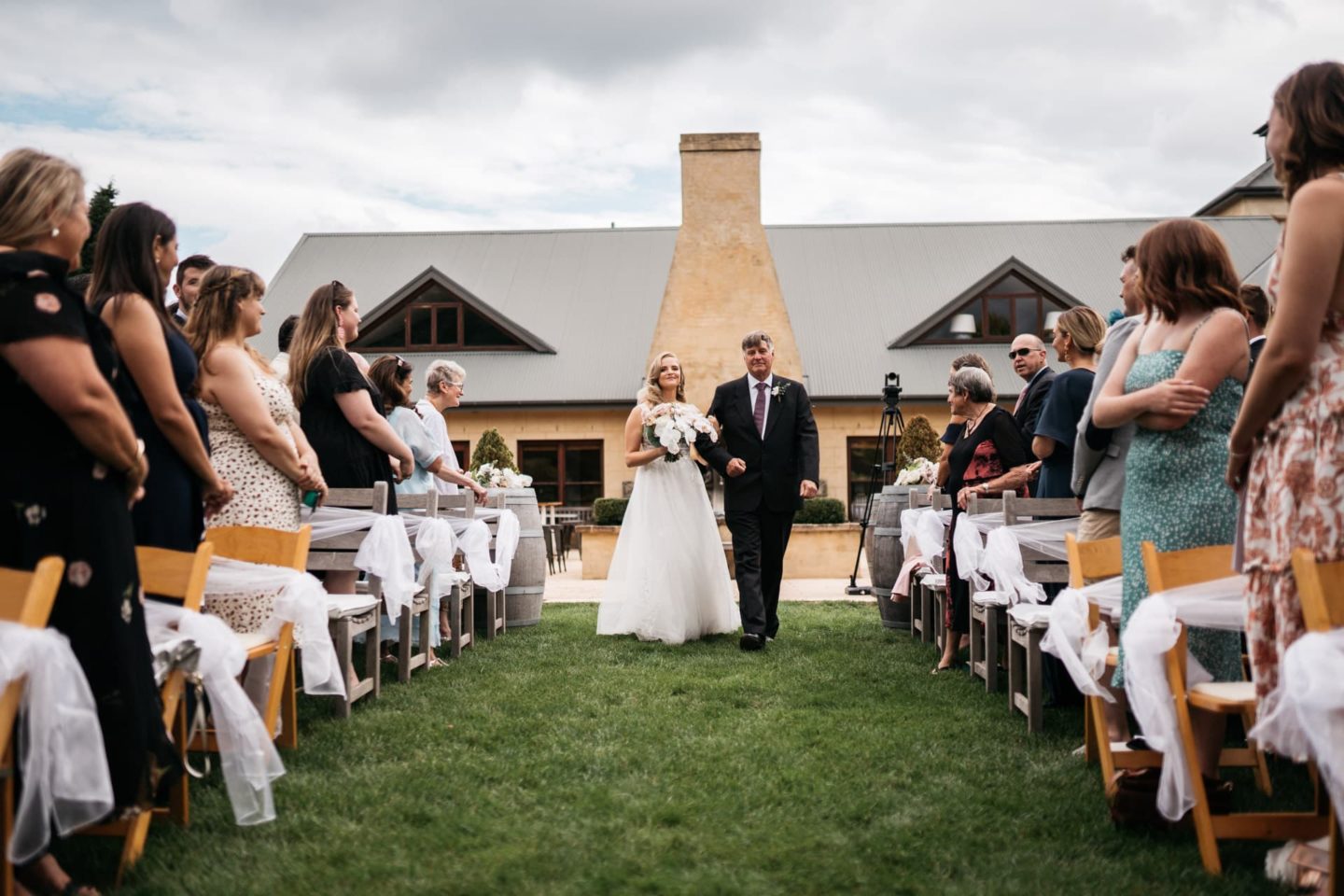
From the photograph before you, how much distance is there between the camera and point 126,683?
306 centimetres

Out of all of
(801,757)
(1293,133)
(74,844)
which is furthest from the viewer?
(801,757)

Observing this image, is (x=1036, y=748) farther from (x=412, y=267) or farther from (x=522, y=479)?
(x=412, y=267)

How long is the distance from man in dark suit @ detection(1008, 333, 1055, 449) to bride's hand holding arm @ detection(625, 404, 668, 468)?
2.89 meters

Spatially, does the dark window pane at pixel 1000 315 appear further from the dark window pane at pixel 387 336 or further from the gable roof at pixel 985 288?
the dark window pane at pixel 387 336

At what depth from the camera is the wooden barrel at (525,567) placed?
32.4ft

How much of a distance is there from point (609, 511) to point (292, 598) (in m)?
14.7

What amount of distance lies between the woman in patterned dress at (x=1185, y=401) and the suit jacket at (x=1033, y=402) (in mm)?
2912

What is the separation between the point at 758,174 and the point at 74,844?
19.9 metres

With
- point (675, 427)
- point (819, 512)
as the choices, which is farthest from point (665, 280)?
point (675, 427)

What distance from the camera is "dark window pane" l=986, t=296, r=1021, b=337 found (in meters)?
25.0

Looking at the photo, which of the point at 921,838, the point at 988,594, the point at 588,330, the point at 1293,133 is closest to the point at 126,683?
the point at 921,838

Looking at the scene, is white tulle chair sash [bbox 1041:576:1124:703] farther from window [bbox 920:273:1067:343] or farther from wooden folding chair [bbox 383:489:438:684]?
window [bbox 920:273:1067:343]

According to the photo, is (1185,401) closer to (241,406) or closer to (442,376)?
(241,406)

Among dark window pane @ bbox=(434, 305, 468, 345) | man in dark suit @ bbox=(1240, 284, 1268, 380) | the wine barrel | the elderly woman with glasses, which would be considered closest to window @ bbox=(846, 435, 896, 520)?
dark window pane @ bbox=(434, 305, 468, 345)
